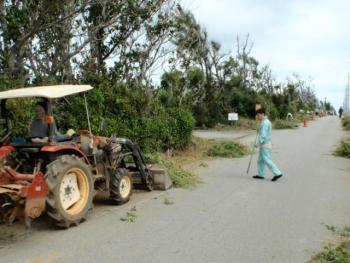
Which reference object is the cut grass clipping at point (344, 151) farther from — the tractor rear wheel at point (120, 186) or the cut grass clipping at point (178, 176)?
the tractor rear wheel at point (120, 186)

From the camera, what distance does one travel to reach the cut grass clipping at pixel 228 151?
1727 centimetres

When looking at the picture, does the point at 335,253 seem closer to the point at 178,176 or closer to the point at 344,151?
the point at 178,176

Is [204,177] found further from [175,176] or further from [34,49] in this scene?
[34,49]

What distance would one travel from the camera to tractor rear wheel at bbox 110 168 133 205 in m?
8.63

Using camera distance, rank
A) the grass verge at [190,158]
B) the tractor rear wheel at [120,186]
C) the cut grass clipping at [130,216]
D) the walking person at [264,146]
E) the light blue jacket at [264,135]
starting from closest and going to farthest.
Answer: the cut grass clipping at [130,216], the tractor rear wheel at [120,186], the grass verge at [190,158], the walking person at [264,146], the light blue jacket at [264,135]

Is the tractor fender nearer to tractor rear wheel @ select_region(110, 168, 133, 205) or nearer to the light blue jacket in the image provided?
tractor rear wheel @ select_region(110, 168, 133, 205)

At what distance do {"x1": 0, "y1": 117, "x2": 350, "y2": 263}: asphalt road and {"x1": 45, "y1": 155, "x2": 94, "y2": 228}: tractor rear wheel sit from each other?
0.24 metres

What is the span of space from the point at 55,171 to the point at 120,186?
7.09 ft

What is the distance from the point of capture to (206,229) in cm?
724

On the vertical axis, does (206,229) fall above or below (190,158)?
below

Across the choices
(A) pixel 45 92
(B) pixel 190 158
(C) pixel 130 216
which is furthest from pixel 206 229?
(B) pixel 190 158

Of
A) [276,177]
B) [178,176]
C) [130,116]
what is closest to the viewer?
[178,176]

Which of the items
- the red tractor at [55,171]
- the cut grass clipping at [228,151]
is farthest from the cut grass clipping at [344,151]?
the red tractor at [55,171]

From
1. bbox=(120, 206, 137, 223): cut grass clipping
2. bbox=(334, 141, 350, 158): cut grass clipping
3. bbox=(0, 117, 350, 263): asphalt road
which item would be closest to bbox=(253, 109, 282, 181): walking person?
bbox=(0, 117, 350, 263): asphalt road
